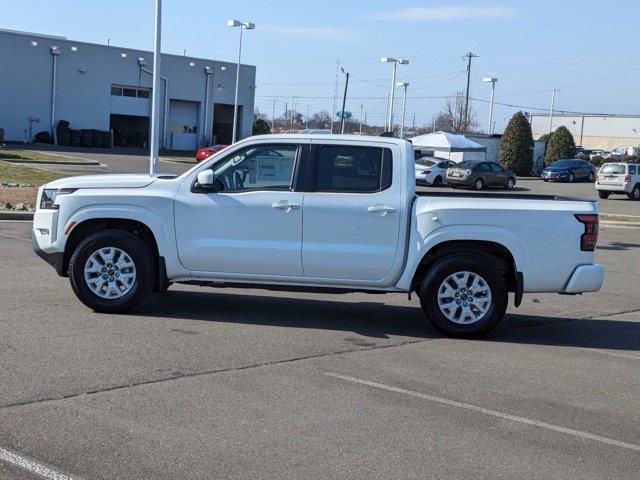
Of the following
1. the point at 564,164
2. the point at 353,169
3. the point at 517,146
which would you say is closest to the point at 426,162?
the point at 564,164

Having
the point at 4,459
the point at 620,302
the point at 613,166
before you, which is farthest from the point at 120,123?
the point at 4,459

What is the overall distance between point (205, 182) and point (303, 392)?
2957 millimetres

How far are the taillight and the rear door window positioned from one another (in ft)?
6.41

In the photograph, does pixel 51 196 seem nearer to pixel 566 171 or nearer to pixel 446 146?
pixel 446 146

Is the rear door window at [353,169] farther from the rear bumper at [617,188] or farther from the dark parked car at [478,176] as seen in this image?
the dark parked car at [478,176]

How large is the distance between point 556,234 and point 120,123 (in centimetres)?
6150

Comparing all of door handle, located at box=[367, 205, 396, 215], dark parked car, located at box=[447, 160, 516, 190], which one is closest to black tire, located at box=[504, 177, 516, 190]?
dark parked car, located at box=[447, 160, 516, 190]

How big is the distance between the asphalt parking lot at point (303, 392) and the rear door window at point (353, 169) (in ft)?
4.81

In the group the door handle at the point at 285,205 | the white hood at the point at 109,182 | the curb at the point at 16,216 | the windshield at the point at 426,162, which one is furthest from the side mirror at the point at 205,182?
the windshield at the point at 426,162

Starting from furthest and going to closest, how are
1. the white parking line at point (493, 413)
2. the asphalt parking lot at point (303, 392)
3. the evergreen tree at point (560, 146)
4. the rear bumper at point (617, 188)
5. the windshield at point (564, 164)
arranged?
the evergreen tree at point (560, 146) < the windshield at point (564, 164) < the rear bumper at point (617, 188) < the white parking line at point (493, 413) < the asphalt parking lot at point (303, 392)

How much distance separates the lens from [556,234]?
873 centimetres

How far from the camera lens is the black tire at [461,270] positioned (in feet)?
28.8

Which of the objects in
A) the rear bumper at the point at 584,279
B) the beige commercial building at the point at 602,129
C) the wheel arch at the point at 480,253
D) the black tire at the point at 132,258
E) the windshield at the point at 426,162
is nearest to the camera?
the rear bumper at the point at 584,279

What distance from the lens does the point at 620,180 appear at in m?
40.1
